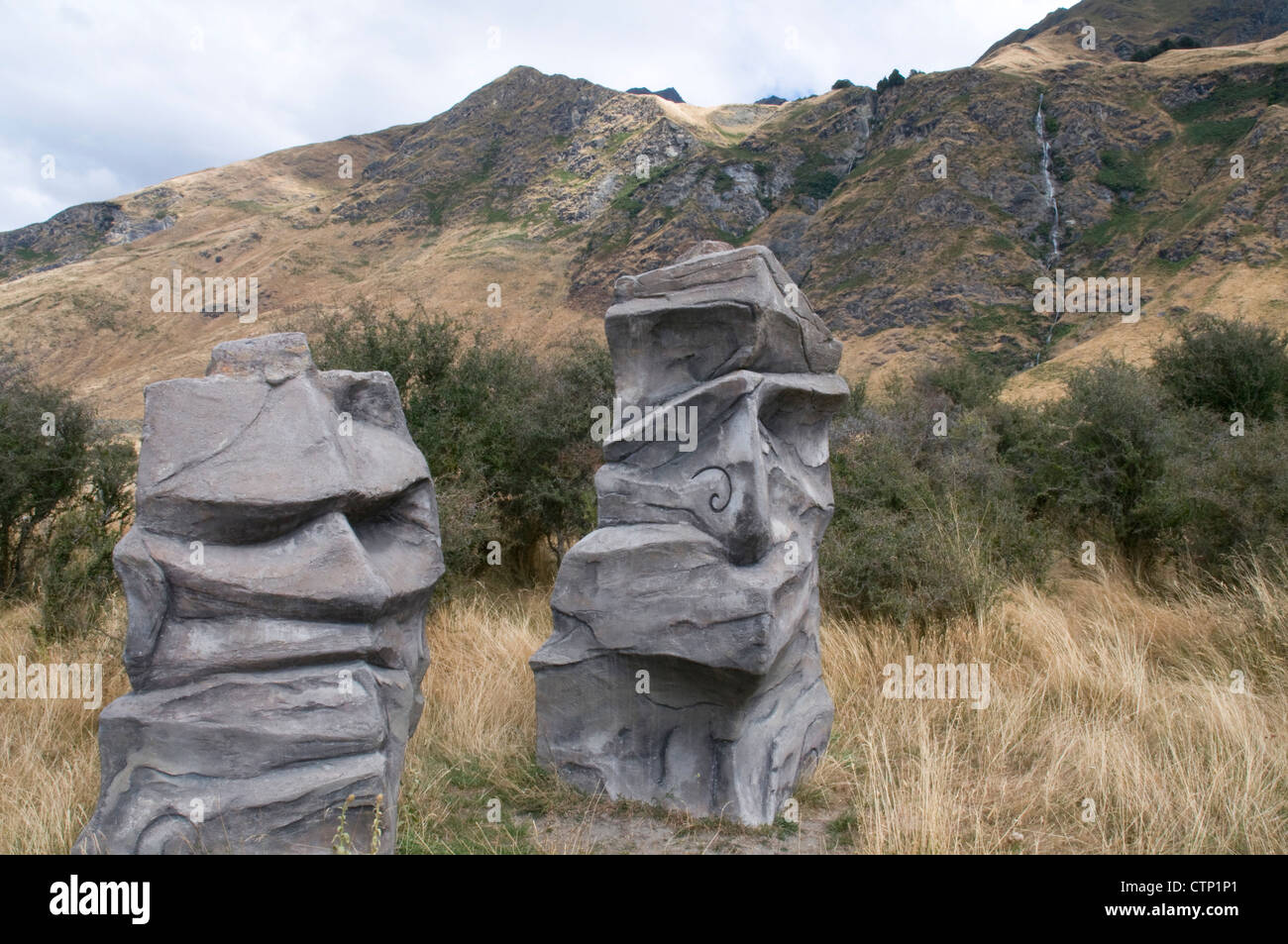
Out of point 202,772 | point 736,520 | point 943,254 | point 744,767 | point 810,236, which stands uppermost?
point 810,236

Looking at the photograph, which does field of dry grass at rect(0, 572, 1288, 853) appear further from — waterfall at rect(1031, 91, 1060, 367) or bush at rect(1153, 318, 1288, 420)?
waterfall at rect(1031, 91, 1060, 367)

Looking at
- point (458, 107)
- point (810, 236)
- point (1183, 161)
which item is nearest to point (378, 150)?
point (458, 107)

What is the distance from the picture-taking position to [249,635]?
327cm

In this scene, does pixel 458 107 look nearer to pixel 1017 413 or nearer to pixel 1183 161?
pixel 1183 161

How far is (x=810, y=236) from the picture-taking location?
39.7 meters

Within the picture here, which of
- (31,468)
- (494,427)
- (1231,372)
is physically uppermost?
(1231,372)

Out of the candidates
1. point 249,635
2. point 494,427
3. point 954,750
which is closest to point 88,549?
point 494,427

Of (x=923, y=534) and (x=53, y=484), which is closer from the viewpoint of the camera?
(x=923, y=534)

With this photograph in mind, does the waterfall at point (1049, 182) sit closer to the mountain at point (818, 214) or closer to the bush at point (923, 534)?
the mountain at point (818, 214)

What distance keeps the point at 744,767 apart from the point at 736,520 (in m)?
1.14

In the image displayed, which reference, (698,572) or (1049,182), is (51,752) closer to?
(698,572)

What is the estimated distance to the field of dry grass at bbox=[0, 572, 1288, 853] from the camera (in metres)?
3.66

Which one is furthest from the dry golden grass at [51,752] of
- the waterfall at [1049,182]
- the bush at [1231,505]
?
the waterfall at [1049,182]

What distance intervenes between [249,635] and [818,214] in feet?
134
